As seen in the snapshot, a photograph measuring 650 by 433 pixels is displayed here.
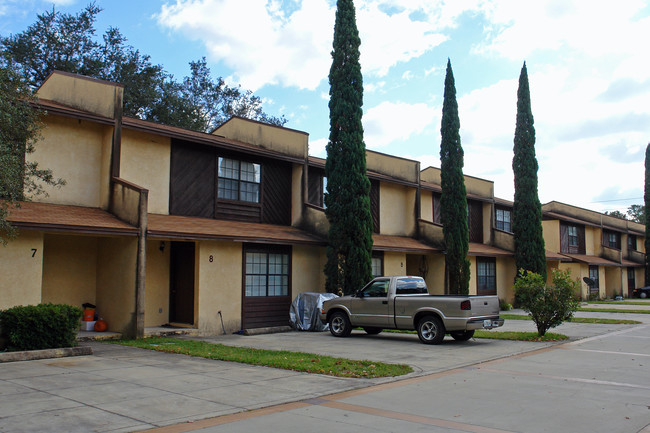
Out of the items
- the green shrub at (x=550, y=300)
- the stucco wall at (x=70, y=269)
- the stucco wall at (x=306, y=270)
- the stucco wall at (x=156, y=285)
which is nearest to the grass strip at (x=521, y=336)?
the green shrub at (x=550, y=300)

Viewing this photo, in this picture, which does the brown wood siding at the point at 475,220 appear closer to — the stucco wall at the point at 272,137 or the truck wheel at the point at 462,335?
the stucco wall at the point at 272,137

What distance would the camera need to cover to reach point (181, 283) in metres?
17.7

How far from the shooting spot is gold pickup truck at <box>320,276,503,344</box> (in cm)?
1398

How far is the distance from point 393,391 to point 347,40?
1595 centimetres

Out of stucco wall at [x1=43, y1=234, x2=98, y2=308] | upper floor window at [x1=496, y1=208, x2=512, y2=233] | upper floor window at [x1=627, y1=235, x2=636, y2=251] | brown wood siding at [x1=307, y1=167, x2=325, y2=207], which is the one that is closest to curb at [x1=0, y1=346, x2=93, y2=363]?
stucco wall at [x1=43, y1=234, x2=98, y2=308]

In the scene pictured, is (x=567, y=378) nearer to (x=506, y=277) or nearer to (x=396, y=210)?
(x=396, y=210)

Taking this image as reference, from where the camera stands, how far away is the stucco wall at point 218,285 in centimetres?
1672

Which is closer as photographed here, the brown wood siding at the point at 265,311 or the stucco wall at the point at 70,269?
the stucco wall at the point at 70,269

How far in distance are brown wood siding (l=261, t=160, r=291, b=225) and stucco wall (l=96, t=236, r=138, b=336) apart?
20.4 ft

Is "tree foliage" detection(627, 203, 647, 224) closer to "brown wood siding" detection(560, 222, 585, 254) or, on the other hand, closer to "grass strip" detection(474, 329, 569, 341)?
"brown wood siding" detection(560, 222, 585, 254)

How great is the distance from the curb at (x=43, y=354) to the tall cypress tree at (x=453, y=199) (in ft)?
58.4

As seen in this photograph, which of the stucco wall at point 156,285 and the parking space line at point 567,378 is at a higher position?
the stucco wall at point 156,285

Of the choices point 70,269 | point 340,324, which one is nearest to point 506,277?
point 340,324

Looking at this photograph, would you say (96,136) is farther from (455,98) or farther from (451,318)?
(455,98)
